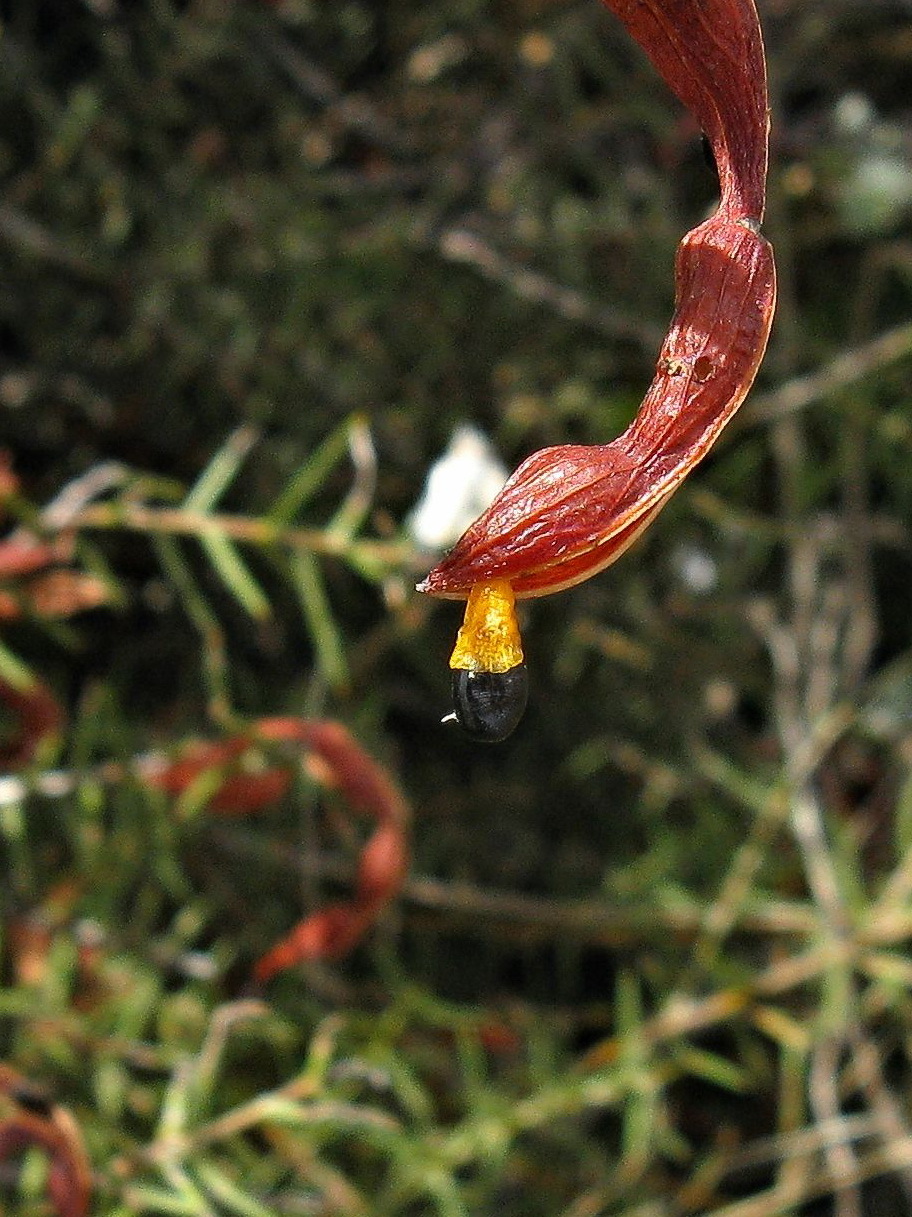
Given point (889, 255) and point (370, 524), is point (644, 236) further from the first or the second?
point (370, 524)

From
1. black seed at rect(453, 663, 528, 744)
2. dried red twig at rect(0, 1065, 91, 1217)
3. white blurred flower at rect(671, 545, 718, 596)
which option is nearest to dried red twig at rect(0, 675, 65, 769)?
dried red twig at rect(0, 1065, 91, 1217)

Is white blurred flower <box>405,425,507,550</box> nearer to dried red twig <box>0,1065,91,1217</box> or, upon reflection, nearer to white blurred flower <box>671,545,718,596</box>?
white blurred flower <box>671,545,718,596</box>

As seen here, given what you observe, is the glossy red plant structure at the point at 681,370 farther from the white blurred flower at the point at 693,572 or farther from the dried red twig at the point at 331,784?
the white blurred flower at the point at 693,572

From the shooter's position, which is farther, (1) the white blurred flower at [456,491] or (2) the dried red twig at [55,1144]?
(1) the white blurred flower at [456,491]

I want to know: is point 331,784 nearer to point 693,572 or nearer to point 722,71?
point 693,572

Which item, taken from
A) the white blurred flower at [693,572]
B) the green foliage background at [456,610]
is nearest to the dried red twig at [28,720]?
the green foliage background at [456,610]

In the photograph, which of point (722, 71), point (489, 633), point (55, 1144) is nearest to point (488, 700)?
point (489, 633)

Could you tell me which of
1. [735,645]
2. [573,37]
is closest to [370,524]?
[735,645]
